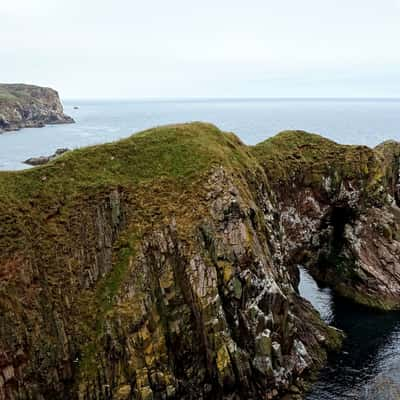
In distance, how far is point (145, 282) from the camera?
139 ft

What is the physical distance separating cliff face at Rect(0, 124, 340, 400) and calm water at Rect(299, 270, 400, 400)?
2666mm

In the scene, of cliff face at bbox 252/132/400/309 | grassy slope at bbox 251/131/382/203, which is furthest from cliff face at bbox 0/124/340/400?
grassy slope at bbox 251/131/382/203

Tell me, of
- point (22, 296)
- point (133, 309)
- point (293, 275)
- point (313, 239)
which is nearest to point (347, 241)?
point (313, 239)

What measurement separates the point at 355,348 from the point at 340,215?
23.1 m

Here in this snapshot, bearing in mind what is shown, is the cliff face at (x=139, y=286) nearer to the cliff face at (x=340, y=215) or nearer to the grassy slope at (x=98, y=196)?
the grassy slope at (x=98, y=196)

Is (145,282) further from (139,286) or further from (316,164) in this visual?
(316,164)

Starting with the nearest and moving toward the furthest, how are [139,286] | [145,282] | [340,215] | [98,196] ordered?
1. [139,286]
2. [145,282]
3. [98,196]
4. [340,215]

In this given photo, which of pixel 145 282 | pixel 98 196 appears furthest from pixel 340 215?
pixel 98 196

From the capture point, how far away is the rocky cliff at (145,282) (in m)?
39.7

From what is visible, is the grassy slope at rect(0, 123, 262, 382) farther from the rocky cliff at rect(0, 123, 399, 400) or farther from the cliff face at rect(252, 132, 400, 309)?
the cliff face at rect(252, 132, 400, 309)

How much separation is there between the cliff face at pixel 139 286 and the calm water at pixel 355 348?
2.67 metres

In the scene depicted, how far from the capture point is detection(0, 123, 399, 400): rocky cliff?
39.7 m

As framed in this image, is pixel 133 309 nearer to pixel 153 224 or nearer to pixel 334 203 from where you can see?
pixel 153 224

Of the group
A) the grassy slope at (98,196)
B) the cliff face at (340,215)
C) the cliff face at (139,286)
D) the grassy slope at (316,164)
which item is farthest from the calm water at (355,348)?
the grassy slope at (98,196)
